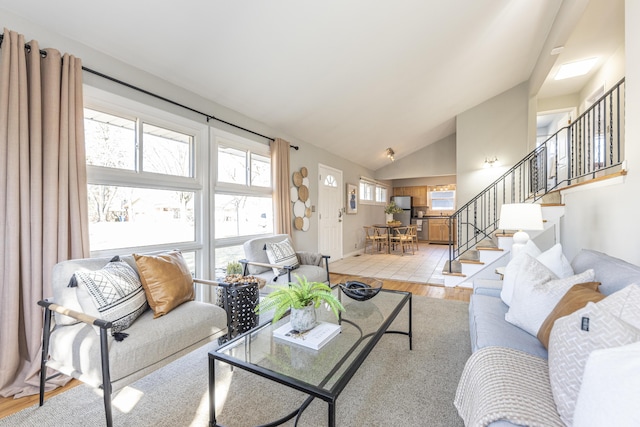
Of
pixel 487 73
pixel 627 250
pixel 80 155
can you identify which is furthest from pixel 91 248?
pixel 487 73

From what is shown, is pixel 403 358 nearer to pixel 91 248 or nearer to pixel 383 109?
pixel 91 248

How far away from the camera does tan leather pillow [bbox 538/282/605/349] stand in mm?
1258

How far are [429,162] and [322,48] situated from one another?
5.80 metres

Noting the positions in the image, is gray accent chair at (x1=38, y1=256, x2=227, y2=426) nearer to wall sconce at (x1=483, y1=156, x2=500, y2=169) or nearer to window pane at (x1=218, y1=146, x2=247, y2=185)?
window pane at (x1=218, y1=146, x2=247, y2=185)

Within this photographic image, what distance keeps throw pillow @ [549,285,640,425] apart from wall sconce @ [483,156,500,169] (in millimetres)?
5636

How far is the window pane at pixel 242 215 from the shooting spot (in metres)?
3.55

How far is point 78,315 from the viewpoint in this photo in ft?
4.94

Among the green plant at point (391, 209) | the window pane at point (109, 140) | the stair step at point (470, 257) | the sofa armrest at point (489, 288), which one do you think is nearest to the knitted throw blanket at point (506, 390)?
the sofa armrest at point (489, 288)

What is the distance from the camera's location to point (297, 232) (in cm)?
482

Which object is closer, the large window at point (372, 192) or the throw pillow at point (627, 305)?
the throw pillow at point (627, 305)

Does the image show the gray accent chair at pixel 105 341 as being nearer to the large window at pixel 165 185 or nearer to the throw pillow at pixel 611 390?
the large window at pixel 165 185

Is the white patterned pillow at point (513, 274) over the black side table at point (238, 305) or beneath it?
over

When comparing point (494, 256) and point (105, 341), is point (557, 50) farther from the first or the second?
point (105, 341)

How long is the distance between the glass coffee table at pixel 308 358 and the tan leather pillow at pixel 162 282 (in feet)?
2.01
